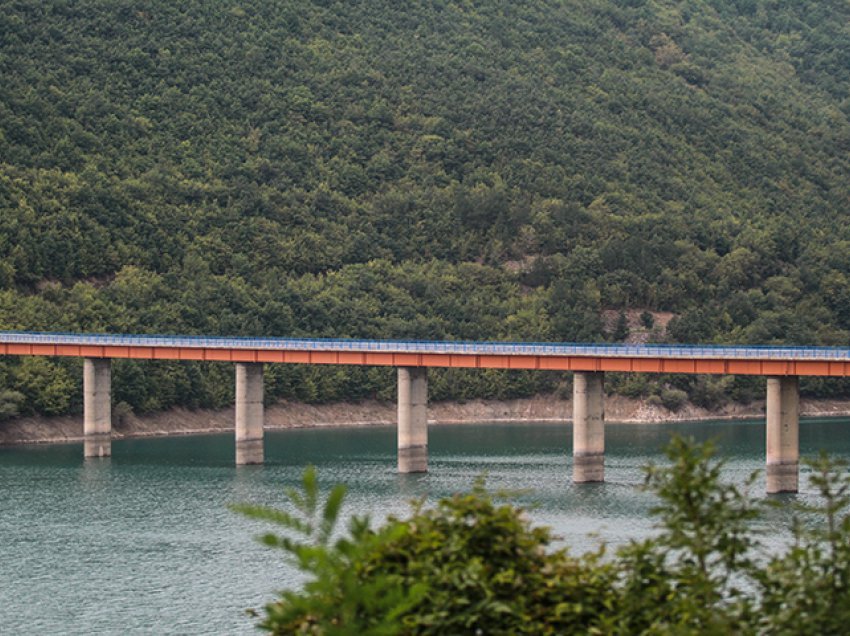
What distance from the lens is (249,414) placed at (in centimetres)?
13512

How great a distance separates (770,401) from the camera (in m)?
108

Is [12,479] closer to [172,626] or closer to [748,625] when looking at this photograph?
[172,626]

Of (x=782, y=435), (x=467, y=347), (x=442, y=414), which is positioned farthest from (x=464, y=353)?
(x=442, y=414)

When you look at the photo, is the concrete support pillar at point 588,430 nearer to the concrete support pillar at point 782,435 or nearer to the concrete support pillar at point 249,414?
the concrete support pillar at point 782,435

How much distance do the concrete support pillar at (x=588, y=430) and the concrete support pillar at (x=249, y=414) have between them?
25.8 metres

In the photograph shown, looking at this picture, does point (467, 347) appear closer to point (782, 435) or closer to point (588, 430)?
point (588, 430)

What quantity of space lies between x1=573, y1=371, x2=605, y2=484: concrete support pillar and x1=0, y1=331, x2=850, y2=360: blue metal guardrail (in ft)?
7.10

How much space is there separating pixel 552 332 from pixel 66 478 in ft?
282

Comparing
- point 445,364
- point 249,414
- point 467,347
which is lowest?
point 249,414

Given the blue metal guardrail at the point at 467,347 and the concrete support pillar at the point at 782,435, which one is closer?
the concrete support pillar at the point at 782,435

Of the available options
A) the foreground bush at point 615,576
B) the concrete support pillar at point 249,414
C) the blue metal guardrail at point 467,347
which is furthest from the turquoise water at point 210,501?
the blue metal guardrail at point 467,347

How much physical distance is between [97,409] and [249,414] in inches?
534

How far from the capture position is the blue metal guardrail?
108 meters

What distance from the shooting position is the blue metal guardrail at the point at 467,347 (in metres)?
108
